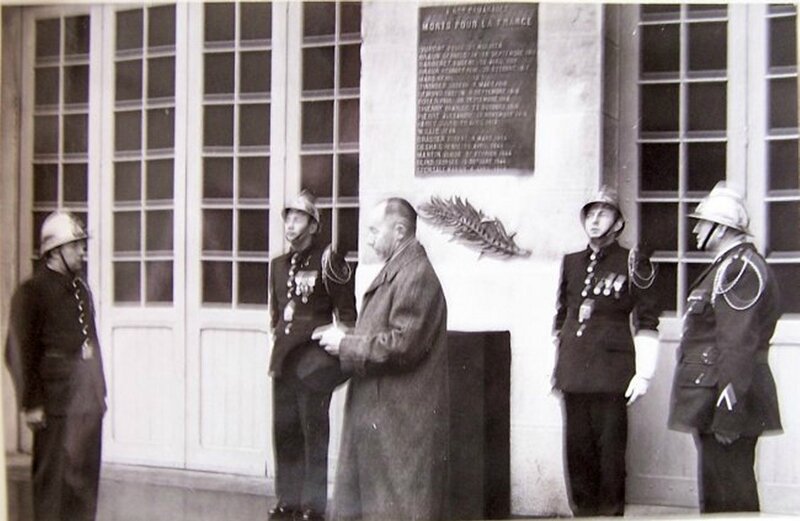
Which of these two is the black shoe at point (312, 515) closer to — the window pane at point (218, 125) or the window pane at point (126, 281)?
the window pane at point (126, 281)

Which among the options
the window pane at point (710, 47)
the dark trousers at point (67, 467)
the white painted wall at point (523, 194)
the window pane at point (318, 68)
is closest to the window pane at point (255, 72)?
the window pane at point (318, 68)

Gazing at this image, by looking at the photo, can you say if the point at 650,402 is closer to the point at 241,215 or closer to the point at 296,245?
the point at 296,245

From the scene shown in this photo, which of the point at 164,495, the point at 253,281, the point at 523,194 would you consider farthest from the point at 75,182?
the point at 523,194

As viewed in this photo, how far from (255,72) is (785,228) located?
82.2 inches

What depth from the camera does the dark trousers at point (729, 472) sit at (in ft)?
12.1

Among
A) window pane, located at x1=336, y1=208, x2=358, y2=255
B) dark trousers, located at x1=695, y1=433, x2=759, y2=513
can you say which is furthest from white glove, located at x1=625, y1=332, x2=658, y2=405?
window pane, located at x1=336, y1=208, x2=358, y2=255

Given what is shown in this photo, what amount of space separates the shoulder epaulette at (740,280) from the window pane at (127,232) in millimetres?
2208

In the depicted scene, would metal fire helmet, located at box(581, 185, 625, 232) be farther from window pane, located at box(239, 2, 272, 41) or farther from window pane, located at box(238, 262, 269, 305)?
window pane, located at box(239, 2, 272, 41)

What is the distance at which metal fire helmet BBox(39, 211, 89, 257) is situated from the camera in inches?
153

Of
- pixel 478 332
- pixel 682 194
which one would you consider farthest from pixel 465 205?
pixel 682 194

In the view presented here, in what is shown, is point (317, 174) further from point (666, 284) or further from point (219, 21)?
point (666, 284)

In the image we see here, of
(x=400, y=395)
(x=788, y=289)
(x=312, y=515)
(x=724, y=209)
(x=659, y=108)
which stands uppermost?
(x=659, y=108)

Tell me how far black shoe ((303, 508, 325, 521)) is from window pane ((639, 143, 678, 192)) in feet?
5.71

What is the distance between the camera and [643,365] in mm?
3740
